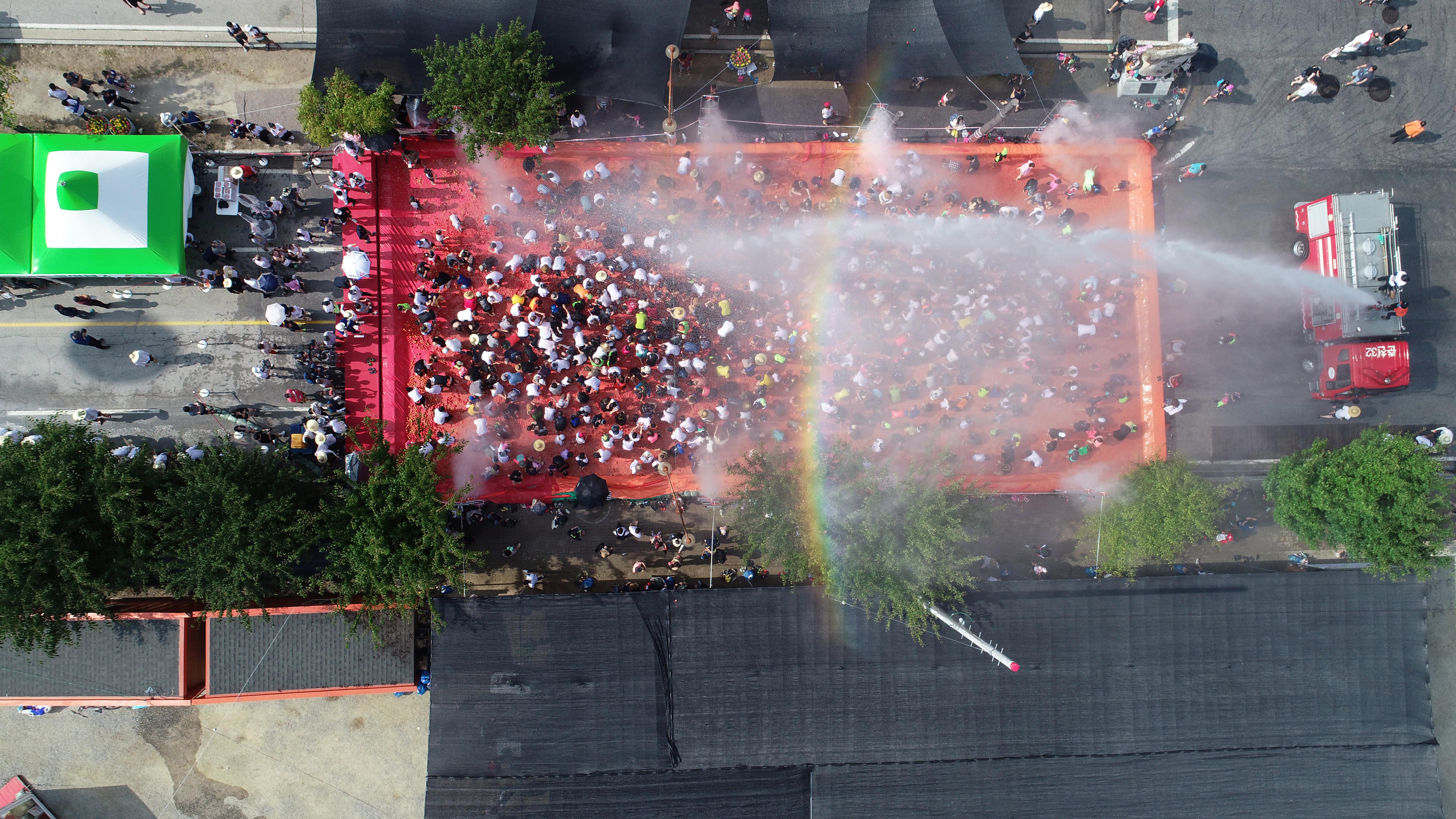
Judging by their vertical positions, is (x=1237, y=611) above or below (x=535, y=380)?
below

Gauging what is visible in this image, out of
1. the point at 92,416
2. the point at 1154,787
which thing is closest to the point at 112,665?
the point at 92,416

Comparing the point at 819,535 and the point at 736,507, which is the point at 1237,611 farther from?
the point at 736,507

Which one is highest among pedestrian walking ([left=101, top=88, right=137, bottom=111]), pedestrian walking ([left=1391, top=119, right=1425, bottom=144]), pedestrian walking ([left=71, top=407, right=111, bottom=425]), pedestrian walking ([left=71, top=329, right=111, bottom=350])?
pedestrian walking ([left=101, top=88, right=137, bottom=111])

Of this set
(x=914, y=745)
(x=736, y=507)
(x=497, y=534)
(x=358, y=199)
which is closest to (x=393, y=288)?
(x=358, y=199)

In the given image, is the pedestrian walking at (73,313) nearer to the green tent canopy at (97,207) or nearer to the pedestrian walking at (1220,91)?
the green tent canopy at (97,207)

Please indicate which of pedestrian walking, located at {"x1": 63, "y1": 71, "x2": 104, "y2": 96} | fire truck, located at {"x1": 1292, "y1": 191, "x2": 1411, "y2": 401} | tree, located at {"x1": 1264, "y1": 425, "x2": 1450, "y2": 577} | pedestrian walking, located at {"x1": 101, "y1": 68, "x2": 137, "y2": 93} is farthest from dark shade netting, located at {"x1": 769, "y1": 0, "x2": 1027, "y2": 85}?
pedestrian walking, located at {"x1": 63, "y1": 71, "x2": 104, "y2": 96}

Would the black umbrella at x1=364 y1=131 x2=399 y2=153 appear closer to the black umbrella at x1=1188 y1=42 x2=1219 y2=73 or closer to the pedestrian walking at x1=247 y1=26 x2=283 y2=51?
the pedestrian walking at x1=247 y1=26 x2=283 y2=51

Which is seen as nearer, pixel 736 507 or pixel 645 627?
pixel 645 627
